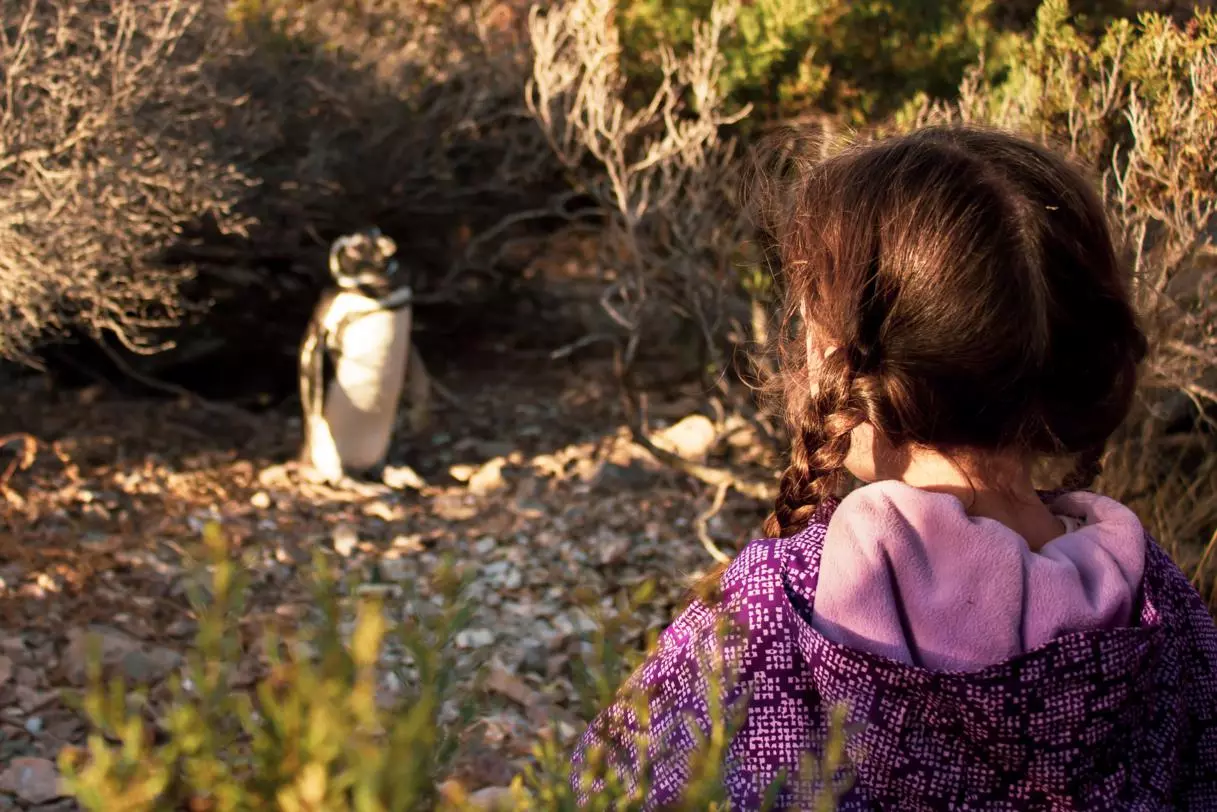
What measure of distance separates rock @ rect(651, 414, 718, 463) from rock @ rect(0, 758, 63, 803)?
7.82ft

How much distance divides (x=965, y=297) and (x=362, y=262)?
3559 mm

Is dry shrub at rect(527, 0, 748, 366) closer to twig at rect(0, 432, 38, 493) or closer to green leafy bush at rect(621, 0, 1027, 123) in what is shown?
green leafy bush at rect(621, 0, 1027, 123)

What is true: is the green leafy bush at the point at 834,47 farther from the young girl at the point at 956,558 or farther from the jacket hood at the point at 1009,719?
the jacket hood at the point at 1009,719

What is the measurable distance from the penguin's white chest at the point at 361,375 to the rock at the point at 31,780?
1959 mm

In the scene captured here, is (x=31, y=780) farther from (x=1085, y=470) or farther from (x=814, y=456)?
(x=1085, y=470)

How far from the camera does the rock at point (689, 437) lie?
4582 millimetres

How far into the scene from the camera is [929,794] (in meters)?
1.13

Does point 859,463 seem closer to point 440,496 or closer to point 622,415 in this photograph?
point 440,496

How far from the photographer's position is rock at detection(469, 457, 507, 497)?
14.7ft

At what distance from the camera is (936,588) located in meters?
1.11

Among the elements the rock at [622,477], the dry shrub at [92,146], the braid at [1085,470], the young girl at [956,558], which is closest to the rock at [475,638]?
the rock at [622,477]

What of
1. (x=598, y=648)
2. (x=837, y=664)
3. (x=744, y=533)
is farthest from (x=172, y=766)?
(x=744, y=533)

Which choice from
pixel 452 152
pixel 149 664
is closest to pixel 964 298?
pixel 149 664

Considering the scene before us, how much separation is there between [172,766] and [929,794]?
0.67m
